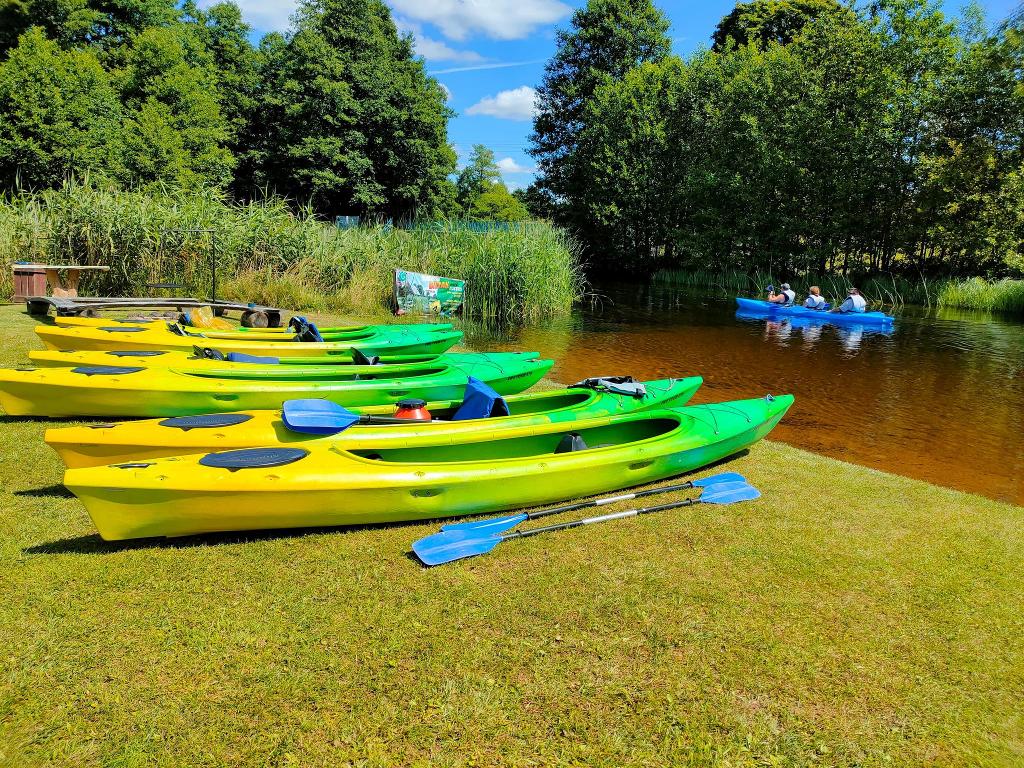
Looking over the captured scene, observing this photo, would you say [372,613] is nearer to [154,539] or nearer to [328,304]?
[154,539]

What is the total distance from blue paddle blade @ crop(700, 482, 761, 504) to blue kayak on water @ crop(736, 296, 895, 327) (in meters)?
13.0

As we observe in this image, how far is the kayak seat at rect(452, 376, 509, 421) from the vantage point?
14.7 feet

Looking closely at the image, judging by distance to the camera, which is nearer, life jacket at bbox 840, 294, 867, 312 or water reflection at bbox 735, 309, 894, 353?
water reflection at bbox 735, 309, 894, 353

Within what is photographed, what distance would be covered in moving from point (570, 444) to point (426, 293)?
9.18 meters

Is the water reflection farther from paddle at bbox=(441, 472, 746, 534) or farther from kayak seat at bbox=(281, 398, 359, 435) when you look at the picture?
kayak seat at bbox=(281, 398, 359, 435)

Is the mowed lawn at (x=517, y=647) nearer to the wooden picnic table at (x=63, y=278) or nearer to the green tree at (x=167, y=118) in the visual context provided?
the wooden picnic table at (x=63, y=278)

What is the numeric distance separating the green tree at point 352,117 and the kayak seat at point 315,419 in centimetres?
2718

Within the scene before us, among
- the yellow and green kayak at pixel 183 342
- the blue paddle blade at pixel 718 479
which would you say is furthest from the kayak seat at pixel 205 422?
the blue paddle blade at pixel 718 479

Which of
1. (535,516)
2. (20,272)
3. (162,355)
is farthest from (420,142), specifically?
(535,516)

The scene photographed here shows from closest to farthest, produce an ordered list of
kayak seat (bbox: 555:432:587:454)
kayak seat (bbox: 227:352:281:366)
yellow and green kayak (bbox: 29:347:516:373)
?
1. kayak seat (bbox: 555:432:587:454)
2. yellow and green kayak (bbox: 29:347:516:373)
3. kayak seat (bbox: 227:352:281:366)

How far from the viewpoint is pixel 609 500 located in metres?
4.03

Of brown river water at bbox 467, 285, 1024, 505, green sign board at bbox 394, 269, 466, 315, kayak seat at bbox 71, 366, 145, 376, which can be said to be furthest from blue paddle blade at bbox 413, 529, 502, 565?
green sign board at bbox 394, 269, 466, 315

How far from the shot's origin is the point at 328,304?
12430 millimetres

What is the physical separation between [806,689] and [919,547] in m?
1.80
